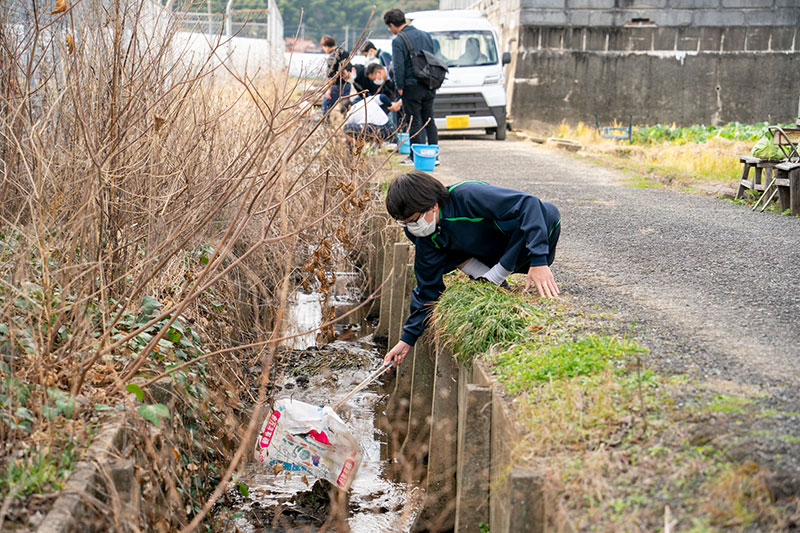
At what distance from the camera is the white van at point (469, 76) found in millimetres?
16141

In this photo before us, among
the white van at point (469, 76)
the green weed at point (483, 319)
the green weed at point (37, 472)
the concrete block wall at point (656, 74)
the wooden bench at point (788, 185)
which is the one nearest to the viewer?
the green weed at point (37, 472)

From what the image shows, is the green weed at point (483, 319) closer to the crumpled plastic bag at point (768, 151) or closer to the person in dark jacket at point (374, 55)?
the crumpled plastic bag at point (768, 151)

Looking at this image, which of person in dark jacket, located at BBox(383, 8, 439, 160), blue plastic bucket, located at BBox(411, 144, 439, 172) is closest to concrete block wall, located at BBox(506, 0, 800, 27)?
person in dark jacket, located at BBox(383, 8, 439, 160)

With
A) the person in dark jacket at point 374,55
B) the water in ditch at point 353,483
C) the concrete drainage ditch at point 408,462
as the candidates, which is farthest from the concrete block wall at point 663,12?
the water in ditch at point 353,483

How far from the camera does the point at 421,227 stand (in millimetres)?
4770

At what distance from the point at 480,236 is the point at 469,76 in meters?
11.7

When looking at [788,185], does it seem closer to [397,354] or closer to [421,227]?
[421,227]

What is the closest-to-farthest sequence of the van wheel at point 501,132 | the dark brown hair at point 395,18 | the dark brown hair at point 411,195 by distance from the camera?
the dark brown hair at point 411,195 < the dark brown hair at point 395,18 < the van wheel at point 501,132

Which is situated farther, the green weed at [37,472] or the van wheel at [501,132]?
the van wheel at [501,132]

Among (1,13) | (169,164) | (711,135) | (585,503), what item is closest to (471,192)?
(169,164)

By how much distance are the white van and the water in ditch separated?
912 centimetres

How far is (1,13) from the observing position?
16.3 ft

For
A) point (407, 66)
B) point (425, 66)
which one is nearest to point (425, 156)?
point (425, 66)

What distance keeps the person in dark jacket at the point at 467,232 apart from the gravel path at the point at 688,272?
0.45 m
